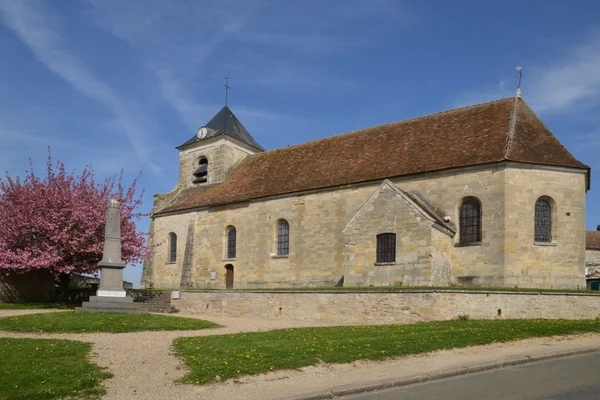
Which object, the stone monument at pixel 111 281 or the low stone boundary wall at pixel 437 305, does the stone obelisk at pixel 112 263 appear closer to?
the stone monument at pixel 111 281

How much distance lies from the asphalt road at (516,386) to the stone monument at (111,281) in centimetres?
1388

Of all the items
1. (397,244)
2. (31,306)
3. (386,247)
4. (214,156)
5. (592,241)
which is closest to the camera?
(397,244)

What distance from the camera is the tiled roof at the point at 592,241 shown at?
41150mm

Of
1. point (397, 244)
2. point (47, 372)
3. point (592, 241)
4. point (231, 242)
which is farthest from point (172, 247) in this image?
point (592, 241)

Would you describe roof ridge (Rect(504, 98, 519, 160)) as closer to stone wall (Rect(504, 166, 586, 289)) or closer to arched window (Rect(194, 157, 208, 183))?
stone wall (Rect(504, 166, 586, 289))

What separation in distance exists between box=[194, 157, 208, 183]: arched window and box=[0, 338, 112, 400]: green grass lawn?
26738mm

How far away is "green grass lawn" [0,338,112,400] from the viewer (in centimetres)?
837

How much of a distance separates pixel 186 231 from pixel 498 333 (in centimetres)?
2401

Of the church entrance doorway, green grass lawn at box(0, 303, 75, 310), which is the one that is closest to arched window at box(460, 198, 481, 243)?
the church entrance doorway

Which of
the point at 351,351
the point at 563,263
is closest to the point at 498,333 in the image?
the point at 351,351

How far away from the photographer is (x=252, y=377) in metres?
9.74

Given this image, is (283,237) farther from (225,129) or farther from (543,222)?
(543,222)

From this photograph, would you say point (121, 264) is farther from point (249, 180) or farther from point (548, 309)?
point (548, 309)

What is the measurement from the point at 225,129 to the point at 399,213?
19.5 meters
